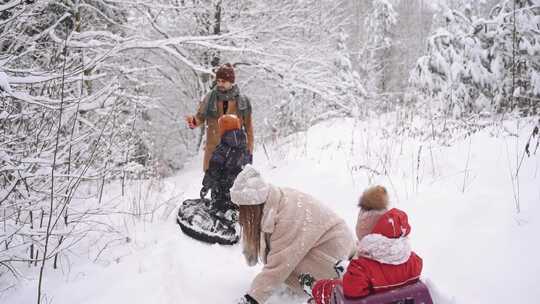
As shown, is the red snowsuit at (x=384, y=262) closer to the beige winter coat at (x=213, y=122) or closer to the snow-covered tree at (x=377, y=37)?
the beige winter coat at (x=213, y=122)

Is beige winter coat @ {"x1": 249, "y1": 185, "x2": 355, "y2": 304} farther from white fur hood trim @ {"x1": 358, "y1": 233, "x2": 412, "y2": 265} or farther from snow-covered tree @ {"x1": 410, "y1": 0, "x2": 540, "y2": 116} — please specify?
snow-covered tree @ {"x1": 410, "y1": 0, "x2": 540, "y2": 116}

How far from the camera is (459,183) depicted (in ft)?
12.5

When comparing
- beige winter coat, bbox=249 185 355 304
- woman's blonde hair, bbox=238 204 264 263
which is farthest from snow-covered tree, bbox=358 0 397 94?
woman's blonde hair, bbox=238 204 264 263

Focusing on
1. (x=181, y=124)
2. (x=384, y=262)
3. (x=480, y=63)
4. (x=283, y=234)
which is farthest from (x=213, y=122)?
(x=181, y=124)

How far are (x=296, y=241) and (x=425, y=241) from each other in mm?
1170

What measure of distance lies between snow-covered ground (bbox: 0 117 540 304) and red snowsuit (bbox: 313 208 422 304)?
20 centimetres

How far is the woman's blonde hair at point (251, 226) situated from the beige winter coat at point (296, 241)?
0.04 meters

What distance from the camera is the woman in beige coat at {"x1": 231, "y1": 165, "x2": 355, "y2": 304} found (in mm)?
2641

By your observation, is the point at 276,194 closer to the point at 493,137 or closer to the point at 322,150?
the point at 493,137

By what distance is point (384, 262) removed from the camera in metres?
1.94

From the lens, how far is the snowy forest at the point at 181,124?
295cm

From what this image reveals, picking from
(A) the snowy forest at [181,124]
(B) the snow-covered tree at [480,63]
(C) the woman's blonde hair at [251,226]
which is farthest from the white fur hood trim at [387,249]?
(B) the snow-covered tree at [480,63]

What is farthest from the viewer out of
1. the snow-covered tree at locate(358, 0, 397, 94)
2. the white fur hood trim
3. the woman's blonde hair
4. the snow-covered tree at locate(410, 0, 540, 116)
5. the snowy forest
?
the snow-covered tree at locate(358, 0, 397, 94)

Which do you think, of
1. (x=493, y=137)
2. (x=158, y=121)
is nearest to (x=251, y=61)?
(x=158, y=121)
